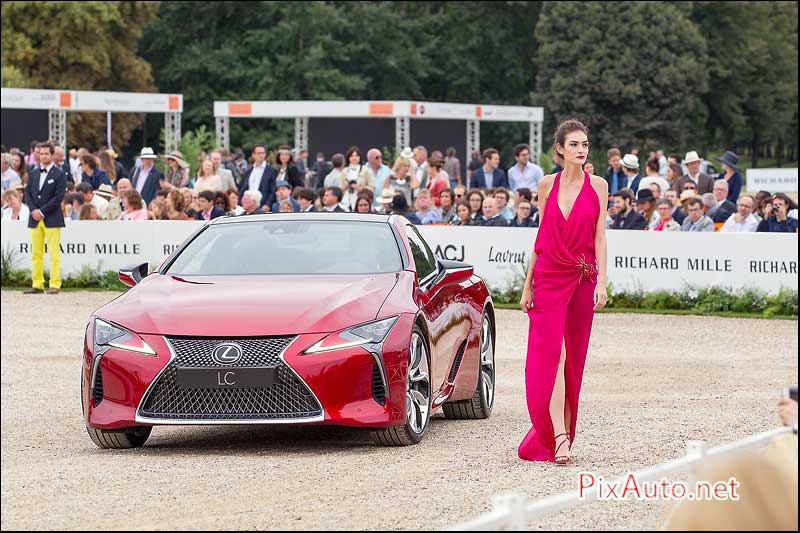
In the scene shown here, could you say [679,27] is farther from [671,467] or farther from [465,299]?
[671,467]

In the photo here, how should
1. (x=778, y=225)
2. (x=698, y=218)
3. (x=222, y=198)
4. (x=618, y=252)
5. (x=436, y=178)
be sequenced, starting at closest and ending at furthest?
1. (x=778, y=225)
2. (x=698, y=218)
3. (x=618, y=252)
4. (x=222, y=198)
5. (x=436, y=178)

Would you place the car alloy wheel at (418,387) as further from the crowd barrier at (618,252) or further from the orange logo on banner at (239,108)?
the orange logo on banner at (239,108)

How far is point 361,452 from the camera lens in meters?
10.1

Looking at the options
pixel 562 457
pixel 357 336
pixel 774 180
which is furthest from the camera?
pixel 774 180

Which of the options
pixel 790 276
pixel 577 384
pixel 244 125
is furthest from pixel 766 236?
pixel 244 125

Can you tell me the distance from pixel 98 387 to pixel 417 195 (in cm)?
1557

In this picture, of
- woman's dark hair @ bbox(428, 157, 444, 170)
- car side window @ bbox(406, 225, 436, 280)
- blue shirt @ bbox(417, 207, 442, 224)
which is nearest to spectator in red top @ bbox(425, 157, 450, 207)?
woman's dark hair @ bbox(428, 157, 444, 170)

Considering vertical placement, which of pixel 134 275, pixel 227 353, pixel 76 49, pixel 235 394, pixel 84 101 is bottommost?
pixel 235 394

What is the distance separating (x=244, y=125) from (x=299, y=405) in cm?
6759

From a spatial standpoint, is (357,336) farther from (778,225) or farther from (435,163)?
(435,163)

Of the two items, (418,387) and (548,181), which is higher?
(548,181)

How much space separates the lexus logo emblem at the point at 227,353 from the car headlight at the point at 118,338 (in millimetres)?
385

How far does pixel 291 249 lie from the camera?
11.4 m

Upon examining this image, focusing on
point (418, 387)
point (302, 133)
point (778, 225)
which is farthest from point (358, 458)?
point (302, 133)
